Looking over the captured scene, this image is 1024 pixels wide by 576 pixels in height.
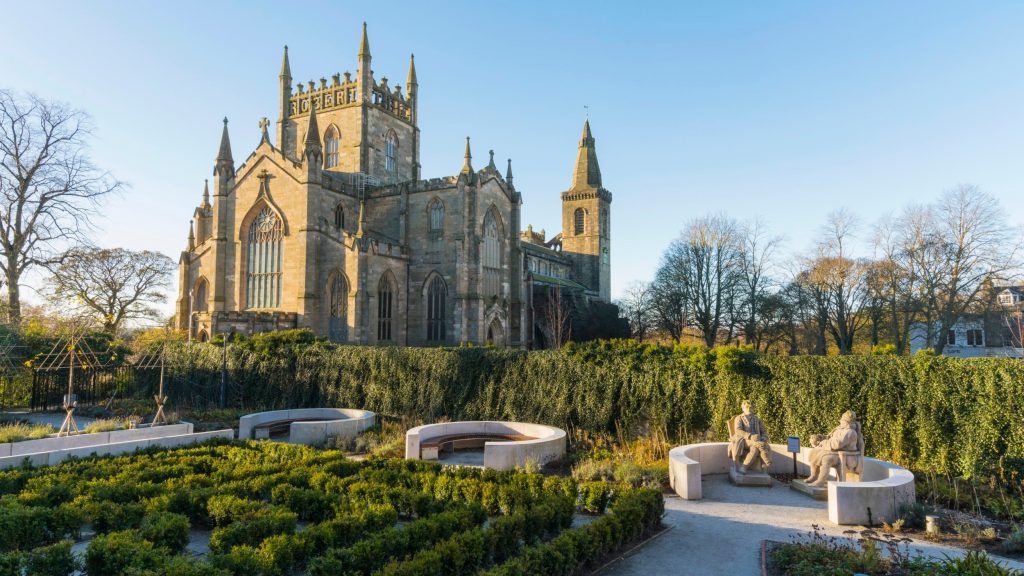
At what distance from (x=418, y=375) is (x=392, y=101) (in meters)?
31.7

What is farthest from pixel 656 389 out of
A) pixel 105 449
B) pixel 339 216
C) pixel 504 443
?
pixel 339 216

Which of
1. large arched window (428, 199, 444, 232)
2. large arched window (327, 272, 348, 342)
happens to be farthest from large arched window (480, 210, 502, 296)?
large arched window (327, 272, 348, 342)

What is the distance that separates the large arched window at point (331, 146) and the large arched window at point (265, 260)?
951cm

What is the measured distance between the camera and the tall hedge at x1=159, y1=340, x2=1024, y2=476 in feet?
39.7

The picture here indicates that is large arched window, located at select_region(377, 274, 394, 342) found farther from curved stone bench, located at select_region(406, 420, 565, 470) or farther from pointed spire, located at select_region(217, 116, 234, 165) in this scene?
curved stone bench, located at select_region(406, 420, 565, 470)

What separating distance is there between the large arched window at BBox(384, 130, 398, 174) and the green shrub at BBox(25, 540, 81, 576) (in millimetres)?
39987

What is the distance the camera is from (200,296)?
37.9m

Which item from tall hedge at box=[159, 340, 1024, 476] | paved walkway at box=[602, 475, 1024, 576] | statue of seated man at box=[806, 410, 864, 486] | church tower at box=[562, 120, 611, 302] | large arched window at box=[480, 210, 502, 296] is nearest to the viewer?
paved walkway at box=[602, 475, 1024, 576]

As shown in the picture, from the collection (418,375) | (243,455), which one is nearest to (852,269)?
(418,375)

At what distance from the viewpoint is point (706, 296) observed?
148 feet

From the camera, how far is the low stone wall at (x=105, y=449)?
40.4ft

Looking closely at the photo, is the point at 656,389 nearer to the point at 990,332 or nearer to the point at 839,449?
the point at 839,449

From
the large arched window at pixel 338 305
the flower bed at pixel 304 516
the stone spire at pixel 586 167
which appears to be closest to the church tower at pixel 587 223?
the stone spire at pixel 586 167

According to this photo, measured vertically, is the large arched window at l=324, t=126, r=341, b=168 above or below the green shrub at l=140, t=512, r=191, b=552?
above
